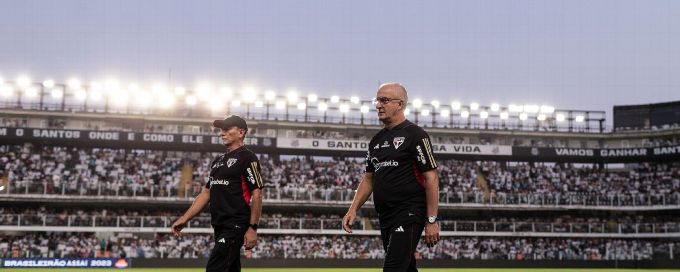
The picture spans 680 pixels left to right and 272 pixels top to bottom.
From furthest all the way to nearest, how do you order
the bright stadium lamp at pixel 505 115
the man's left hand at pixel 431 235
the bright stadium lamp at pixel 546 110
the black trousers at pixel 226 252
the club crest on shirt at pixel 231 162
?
the bright stadium lamp at pixel 546 110 < the bright stadium lamp at pixel 505 115 < the club crest on shirt at pixel 231 162 < the black trousers at pixel 226 252 < the man's left hand at pixel 431 235

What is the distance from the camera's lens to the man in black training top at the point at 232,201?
8.19 m

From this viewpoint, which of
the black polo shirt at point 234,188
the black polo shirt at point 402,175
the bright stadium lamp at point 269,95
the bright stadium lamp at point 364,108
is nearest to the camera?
the black polo shirt at point 402,175

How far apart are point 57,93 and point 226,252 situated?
5643 centimetres

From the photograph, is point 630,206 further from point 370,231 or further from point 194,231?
point 194,231

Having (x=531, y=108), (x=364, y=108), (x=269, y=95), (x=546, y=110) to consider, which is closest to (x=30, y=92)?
(x=269, y=95)

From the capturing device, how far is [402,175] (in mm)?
7176

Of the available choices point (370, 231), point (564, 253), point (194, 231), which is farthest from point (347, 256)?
point (564, 253)

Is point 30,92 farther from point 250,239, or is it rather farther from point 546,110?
point 250,239

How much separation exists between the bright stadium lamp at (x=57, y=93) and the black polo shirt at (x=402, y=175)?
5757cm

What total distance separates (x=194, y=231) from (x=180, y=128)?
1644cm

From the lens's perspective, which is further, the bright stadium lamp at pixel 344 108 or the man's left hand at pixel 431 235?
the bright stadium lamp at pixel 344 108

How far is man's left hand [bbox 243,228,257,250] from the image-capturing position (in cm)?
820

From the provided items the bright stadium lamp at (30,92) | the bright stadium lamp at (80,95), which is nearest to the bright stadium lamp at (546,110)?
the bright stadium lamp at (80,95)

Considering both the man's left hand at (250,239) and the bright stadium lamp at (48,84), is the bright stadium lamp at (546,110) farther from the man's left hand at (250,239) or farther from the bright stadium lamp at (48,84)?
the man's left hand at (250,239)
